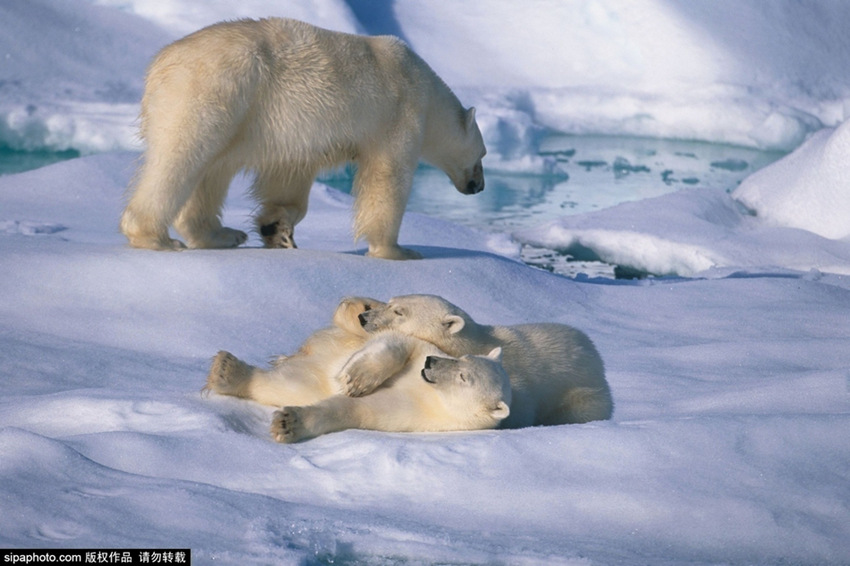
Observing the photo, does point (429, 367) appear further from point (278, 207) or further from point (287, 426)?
point (278, 207)

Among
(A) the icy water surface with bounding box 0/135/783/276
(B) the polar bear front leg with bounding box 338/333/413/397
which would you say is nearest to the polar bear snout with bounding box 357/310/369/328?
(B) the polar bear front leg with bounding box 338/333/413/397

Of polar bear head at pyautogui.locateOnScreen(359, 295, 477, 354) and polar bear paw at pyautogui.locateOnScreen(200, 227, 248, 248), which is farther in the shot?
polar bear paw at pyautogui.locateOnScreen(200, 227, 248, 248)

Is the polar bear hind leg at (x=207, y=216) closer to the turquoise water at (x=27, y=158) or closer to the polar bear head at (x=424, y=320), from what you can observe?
the polar bear head at (x=424, y=320)

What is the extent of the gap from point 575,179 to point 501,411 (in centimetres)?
1096

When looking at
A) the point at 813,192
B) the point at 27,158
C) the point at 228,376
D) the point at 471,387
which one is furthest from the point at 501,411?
the point at 27,158

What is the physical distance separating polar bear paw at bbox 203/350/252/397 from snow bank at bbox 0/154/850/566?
0.08 meters

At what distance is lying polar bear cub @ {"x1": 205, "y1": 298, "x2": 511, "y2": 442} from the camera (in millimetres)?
2760

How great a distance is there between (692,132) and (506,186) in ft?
12.3

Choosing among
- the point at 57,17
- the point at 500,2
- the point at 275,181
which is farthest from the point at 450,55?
the point at 275,181

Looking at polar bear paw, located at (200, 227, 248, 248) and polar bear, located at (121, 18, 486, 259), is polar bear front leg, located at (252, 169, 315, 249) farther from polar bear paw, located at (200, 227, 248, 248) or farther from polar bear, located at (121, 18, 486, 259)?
polar bear paw, located at (200, 227, 248, 248)

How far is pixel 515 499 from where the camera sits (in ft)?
7.88

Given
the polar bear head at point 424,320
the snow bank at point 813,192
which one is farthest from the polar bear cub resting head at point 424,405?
the snow bank at point 813,192

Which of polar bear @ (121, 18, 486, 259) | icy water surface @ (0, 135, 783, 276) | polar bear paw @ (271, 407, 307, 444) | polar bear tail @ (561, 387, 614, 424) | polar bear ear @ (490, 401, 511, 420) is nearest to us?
polar bear paw @ (271, 407, 307, 444)

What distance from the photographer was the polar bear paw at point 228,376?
306 cm
